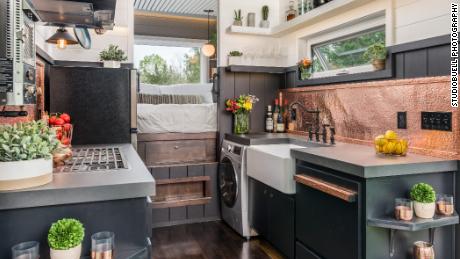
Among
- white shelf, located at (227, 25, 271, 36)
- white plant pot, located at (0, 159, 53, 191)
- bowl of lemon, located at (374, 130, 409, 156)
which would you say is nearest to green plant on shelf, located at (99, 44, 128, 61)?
white shelf, located at (227, 25, 271, 36)

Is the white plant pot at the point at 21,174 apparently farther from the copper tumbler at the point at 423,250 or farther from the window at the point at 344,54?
the window at the point at 344,54

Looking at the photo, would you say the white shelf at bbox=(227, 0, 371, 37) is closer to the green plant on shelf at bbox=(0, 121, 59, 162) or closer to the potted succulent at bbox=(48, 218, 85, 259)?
the green plant on shelf at bbox=(0, 121, 59, 162)

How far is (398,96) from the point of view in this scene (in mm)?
2469

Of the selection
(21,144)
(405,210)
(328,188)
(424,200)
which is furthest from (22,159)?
(424,200)

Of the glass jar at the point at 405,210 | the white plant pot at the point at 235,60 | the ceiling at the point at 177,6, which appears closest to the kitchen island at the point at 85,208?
the glass jar at the point at 405,210

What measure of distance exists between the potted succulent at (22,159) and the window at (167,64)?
452 cm

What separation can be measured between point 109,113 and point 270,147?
4.74 feet

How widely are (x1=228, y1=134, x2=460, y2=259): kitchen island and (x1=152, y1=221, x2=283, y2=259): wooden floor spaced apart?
85cm

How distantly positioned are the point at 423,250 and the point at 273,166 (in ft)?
3.77

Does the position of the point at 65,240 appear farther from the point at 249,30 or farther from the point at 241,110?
the point at 249,30

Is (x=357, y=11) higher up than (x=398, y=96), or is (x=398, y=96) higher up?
(x=357, y=11)

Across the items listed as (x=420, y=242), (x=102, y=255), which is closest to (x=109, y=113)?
(x=102, y=255)

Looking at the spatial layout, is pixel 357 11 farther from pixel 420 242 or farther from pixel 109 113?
pixel 109 113

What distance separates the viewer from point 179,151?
389 cm
